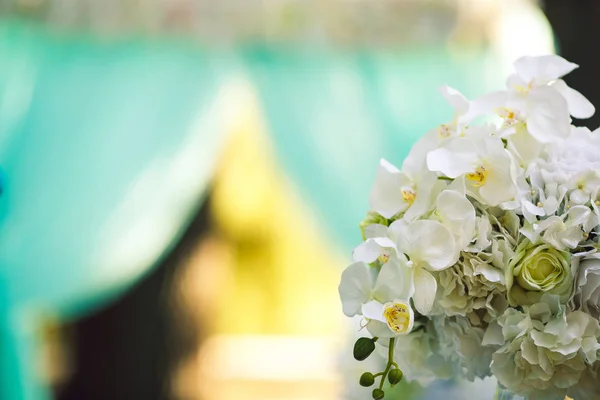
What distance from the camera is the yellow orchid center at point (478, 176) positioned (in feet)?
1.50

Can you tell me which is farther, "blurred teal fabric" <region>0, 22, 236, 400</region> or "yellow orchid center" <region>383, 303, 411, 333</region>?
"blurred teal fabric" <region>0, 22, 236, 400</region>

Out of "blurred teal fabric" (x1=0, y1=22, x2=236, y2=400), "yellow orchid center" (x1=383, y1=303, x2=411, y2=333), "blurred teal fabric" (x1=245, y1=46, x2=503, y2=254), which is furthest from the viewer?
"blurred teal fabric" (x1=245, y1=46, x2=503, y2=254)

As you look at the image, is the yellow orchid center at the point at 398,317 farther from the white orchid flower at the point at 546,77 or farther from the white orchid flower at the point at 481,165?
the white orchid flower at the point at 546,77

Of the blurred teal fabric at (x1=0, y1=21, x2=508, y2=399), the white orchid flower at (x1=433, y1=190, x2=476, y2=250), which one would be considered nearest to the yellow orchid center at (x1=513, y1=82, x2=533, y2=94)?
the white orchid flower at (x1=433, y1=190, x2=476, y2=250)

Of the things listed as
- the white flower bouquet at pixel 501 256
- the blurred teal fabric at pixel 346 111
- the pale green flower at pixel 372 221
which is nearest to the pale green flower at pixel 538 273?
the white flower bouquet at pixel 501 256

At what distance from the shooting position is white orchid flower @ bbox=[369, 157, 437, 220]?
0.48 m

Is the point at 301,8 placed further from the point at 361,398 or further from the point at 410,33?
the point at 361,398

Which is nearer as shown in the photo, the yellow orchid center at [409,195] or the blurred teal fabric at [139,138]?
the yellow orchid center at [409,195]

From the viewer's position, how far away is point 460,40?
1.78m

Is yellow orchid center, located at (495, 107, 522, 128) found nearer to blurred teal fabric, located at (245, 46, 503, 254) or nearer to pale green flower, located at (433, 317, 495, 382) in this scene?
pale green flower, located at (433, 317, 495, 382)

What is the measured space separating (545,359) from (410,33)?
1.44 m

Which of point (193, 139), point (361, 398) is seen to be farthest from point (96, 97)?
point (361, 398)

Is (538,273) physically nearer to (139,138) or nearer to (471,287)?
(471,287)

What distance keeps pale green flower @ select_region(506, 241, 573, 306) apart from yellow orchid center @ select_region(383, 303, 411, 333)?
0.24 feet
